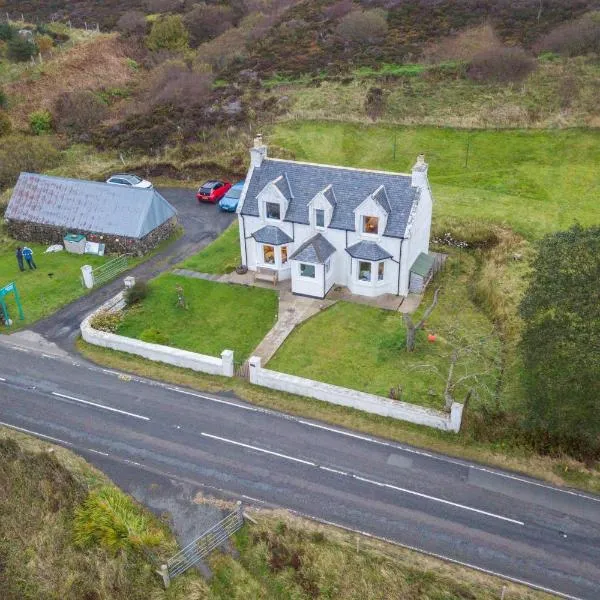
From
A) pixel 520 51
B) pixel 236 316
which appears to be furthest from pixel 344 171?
pixel 520 51

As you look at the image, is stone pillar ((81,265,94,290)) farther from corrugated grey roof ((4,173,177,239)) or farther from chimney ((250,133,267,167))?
chimney ((250,133,267,167))

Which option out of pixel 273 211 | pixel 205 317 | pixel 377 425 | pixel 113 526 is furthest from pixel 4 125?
pixel 377 425

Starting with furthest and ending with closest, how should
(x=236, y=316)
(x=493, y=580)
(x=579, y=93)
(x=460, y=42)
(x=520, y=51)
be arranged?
(x=460, y=42)
(x=520, y=51)
(x=579, y=93)
(x=236, y=316)
(x=493, y=580)

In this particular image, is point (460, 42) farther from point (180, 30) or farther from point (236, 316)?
point (236, 316)

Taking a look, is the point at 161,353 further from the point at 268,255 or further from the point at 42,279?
the point at 42,279

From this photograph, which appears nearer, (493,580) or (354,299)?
(493,580)

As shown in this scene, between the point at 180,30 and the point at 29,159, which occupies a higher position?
the point at 180,30

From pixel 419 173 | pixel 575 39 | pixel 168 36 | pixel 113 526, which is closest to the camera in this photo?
pixel 113 526

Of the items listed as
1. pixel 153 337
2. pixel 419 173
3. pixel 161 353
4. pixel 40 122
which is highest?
pixel 40 122

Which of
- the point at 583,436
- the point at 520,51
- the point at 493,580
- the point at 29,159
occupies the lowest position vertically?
the point at 493,580
